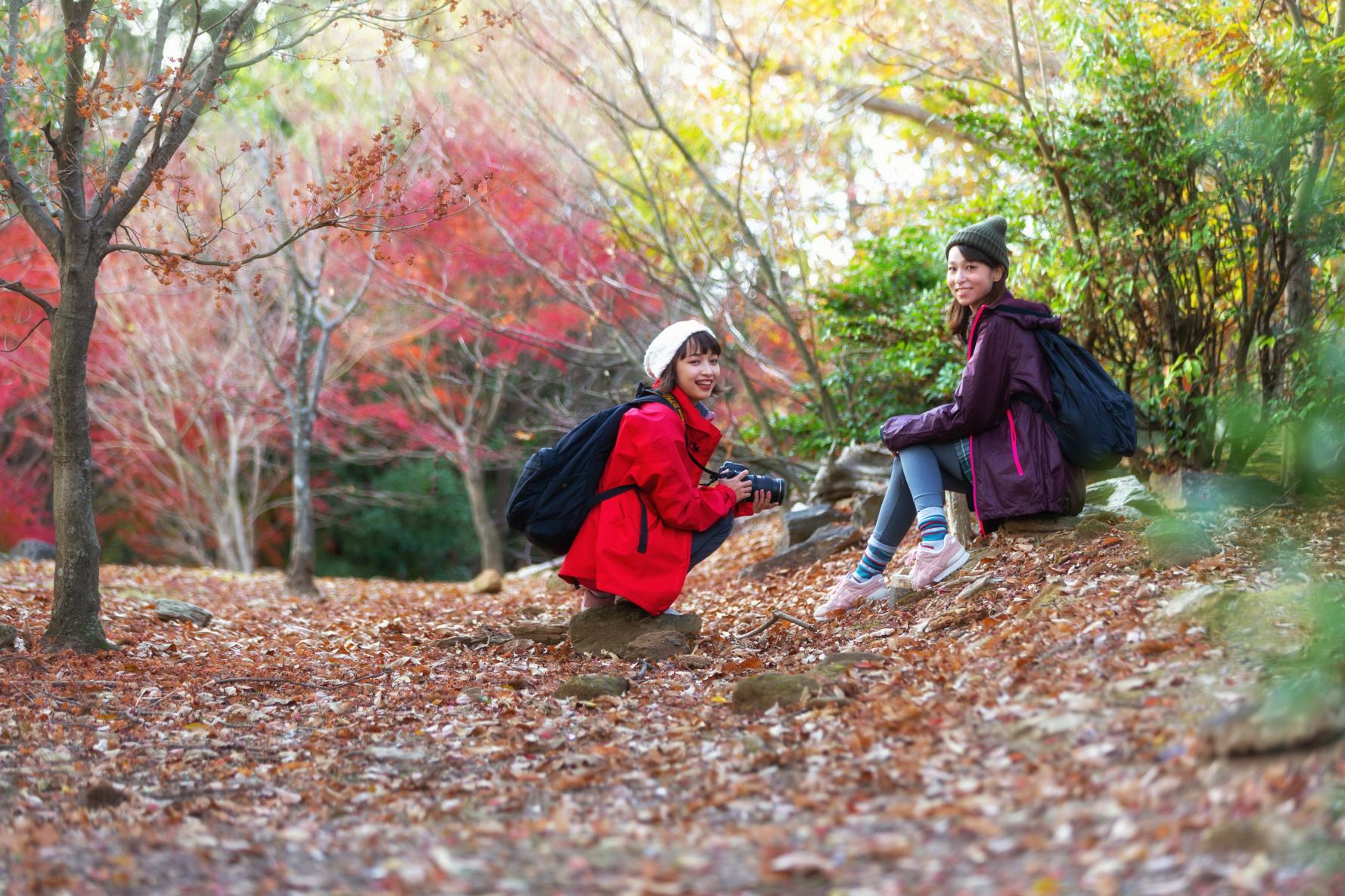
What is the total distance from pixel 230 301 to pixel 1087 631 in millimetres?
9710

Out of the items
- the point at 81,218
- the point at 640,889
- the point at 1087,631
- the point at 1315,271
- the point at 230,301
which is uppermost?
the point at 230,301

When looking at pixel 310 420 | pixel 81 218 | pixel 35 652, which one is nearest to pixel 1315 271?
pixel 81 218

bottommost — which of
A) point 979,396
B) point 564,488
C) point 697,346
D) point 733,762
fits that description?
point 733,762

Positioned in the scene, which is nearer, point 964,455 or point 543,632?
point 964,455

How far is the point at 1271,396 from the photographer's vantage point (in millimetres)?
5180

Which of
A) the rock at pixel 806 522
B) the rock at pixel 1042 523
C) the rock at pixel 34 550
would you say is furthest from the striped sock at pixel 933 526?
the rock at pixel 34 550

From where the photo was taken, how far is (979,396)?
171 inches

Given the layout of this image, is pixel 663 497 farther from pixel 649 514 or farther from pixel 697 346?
pixel 697 346

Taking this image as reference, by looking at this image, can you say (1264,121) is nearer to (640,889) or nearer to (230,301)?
(640,889)

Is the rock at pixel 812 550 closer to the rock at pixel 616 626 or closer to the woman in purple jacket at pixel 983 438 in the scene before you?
the woman in purple jacket at pixel 983 438

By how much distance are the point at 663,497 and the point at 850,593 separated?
35.4 inches

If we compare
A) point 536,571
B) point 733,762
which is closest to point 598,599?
point 733,762

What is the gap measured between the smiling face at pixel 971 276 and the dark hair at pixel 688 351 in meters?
0.97

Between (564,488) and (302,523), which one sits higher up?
(564,488)
